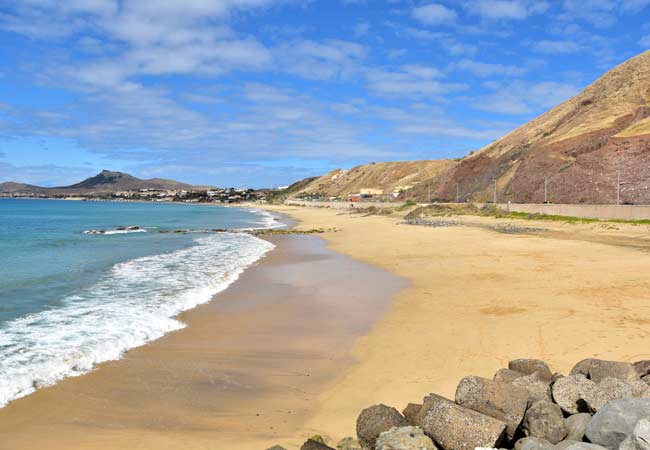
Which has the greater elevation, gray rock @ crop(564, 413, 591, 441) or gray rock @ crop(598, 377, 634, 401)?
gray rock @ crop(598, 377, 634, 401)

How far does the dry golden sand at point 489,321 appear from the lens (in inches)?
306

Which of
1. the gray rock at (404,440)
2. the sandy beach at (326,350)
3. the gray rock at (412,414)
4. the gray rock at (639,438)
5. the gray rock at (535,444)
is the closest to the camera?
the gray rock at (639,438)

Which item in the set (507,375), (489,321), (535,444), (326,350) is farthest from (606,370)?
(326,350)

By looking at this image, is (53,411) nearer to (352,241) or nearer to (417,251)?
(417,251)

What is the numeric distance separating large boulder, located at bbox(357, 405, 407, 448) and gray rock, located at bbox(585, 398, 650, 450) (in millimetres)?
1946

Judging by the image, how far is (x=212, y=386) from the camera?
7844 mm

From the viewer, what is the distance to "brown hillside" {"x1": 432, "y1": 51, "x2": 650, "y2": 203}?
4925cm

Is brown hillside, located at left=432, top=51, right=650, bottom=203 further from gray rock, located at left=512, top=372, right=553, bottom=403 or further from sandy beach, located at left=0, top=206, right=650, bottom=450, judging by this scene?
gray rock, located at left=512, top=372, right=553, bottom=403

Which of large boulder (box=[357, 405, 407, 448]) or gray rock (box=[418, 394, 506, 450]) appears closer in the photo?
gray rock (box=[418, 394, 506, 450])

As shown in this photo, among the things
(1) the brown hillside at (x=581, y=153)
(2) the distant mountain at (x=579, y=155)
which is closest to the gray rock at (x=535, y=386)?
(2) the distant mountain at (x=579, y=155)

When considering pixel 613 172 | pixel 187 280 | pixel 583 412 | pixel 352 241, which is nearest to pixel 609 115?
pixel 613 172

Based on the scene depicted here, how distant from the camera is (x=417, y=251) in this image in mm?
25188

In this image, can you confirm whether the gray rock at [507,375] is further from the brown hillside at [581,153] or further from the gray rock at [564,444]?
the brown hillside at [581,153]

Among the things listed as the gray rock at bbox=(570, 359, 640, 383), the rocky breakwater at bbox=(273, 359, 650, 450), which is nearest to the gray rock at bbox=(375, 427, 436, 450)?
the rocky breakwater at bbox=(273, 359, 650, 450)
